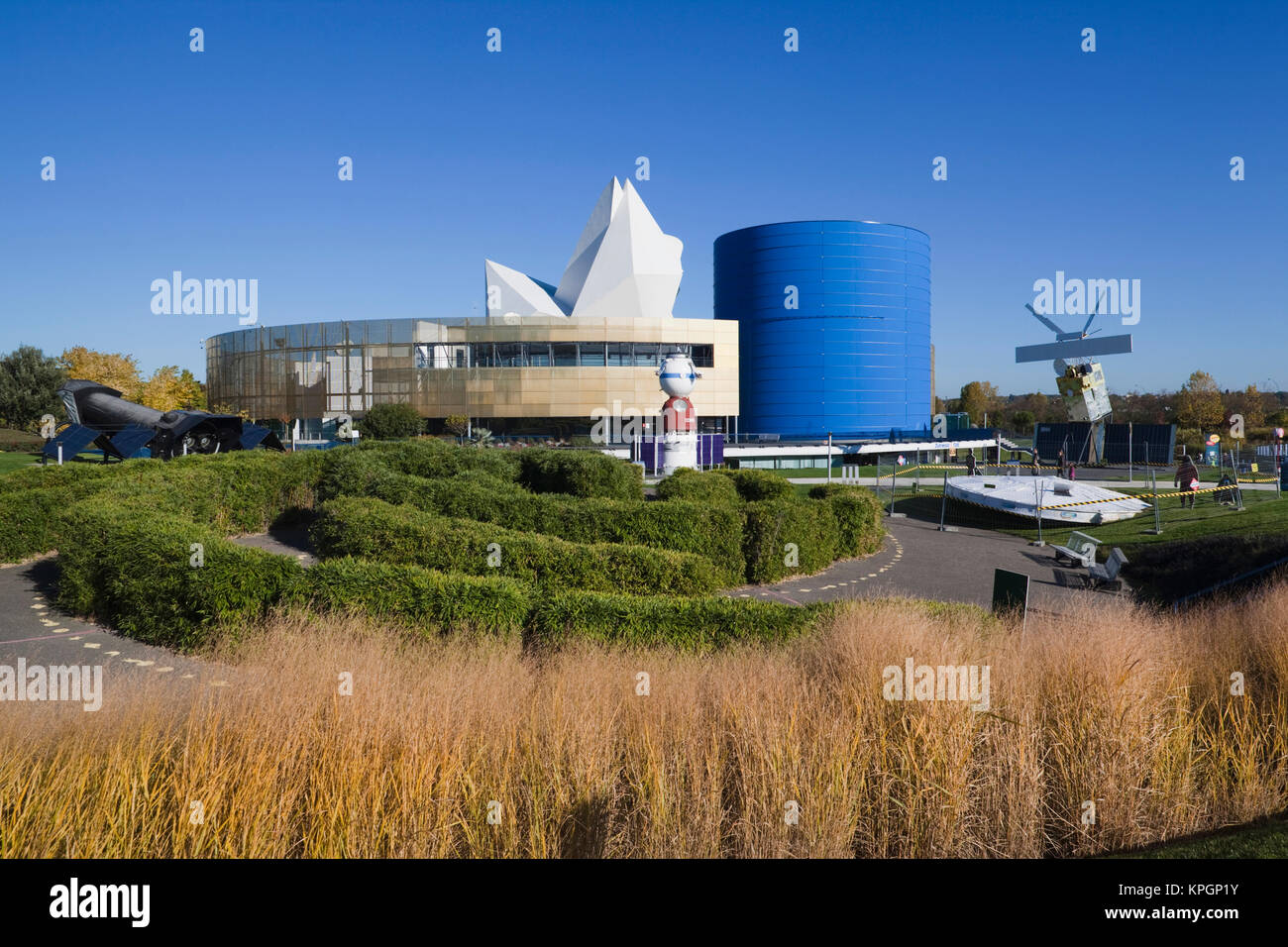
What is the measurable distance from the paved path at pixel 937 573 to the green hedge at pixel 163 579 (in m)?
8.11

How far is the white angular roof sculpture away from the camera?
7375 cm

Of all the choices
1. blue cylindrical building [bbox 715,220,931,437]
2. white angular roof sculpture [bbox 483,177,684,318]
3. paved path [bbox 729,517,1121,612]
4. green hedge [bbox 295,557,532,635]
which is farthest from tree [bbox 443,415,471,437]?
green hedge [bbox 295,557,532,635]

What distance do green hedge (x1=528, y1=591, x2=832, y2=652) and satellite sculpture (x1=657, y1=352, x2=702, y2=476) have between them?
68.2 ft

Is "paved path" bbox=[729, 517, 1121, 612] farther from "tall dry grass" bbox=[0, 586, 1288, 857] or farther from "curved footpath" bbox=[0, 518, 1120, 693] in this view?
"tall dry grass" bbox=[0, 586, 1288, 857]

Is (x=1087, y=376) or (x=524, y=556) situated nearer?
(x=524, y=556)

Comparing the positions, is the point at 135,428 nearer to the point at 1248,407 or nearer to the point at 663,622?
the point at 663,622

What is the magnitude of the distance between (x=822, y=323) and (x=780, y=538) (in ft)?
234

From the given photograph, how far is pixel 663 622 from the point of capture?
28.9ft

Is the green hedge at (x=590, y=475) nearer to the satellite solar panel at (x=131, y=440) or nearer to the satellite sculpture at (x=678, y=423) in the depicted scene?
the satellite sculpture at (x=678, y=423)

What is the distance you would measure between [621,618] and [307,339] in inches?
2627

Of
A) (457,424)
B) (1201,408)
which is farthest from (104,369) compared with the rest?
(1201,408)

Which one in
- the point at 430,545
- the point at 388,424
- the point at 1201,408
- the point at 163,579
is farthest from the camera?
the point at 1201,408

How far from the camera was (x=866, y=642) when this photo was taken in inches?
257

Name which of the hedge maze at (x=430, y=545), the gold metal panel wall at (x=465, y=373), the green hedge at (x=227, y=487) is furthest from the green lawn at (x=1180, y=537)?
the gold metal panel wall at (x=465, y=373)
